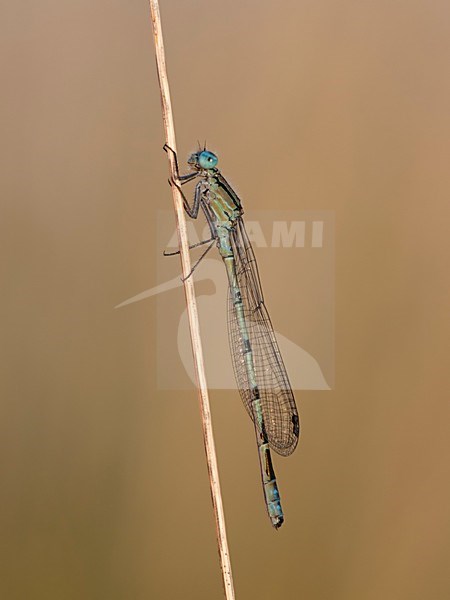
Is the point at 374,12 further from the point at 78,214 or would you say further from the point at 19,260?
the point at 19,260

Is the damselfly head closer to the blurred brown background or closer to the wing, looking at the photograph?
the wing

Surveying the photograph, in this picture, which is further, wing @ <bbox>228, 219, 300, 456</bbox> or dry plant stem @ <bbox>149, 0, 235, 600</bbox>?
wing @ <bbox>228, 219, 300, 456</bbox>

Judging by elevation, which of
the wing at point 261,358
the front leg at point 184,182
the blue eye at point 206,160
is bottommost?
the wing at point 261,358

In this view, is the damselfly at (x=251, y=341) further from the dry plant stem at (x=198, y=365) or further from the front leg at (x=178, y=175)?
the dry plant stem at (x=198, y=365)

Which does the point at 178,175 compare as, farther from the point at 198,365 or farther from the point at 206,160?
the point at 198,365

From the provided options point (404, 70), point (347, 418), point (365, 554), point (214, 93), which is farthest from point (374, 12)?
point (365, 554)

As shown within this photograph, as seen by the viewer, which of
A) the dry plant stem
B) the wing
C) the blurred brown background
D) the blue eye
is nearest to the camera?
the dry plant stem

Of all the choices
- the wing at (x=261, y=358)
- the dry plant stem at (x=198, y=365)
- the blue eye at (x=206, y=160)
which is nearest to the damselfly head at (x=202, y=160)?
the blue eye at (x=206, y=160)

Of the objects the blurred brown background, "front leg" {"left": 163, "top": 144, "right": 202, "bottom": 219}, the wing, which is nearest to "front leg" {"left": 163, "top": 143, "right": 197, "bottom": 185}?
"front leg" {"left": 163, "top": 144, "right": 202, "bottom": 219}
